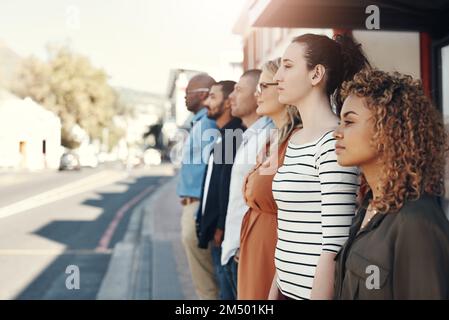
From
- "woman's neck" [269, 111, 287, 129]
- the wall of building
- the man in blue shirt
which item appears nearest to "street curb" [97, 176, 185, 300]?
the man in blue shirt

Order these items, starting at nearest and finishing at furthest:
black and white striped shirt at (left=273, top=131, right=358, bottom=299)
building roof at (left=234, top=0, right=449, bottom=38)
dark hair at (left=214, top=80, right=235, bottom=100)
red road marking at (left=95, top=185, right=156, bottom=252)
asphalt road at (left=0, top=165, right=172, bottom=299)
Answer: black and white striped shirt at (left=273, top=131, right=358, bottom=299) → building roof at (left=234, top=0, right=449, bottom=38) → dark hair at (left=214, top=80, right=235, bottom=100) → asphalt road at (left=0, top=165, right=172, bottom=299) → red road marking at (left=95, top=185, right=156, bottom=252)

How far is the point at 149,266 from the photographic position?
8.56m

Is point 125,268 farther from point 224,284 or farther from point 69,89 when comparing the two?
point 69,89

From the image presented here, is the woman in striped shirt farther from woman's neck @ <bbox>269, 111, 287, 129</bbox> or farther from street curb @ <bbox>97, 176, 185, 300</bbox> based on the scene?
street curb @ <bbox>97, 176, 185, 300</bbox>

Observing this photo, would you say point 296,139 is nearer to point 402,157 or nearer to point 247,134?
point 402,157

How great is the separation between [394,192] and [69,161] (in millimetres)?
2311

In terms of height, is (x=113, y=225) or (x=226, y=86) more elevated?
(x=226, y=86)

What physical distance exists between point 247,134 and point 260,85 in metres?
0.64

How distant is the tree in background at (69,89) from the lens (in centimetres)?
317

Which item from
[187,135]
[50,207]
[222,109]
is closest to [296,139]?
[222,109]

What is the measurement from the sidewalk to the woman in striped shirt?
4.21 m

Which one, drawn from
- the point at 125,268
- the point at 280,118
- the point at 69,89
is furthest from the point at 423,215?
the point at 125,268

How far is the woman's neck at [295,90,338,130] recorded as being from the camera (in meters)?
2.08

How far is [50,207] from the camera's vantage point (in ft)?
58.3
